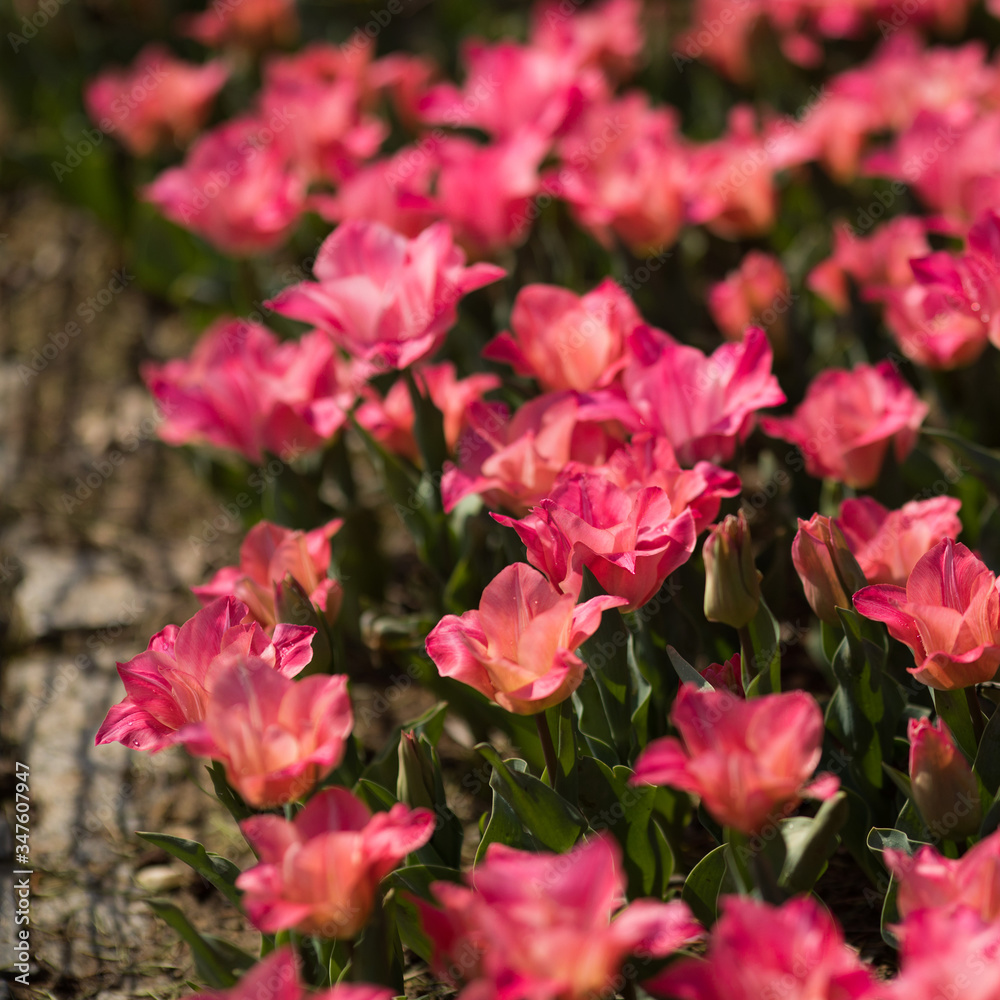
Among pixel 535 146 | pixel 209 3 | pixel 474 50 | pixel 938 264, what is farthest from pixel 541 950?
pixel 209 3

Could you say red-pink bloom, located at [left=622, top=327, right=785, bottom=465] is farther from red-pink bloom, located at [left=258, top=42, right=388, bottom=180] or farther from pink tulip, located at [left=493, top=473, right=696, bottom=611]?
red-pink bloom, located at [left=258, top=42, right=388, bottom=180]

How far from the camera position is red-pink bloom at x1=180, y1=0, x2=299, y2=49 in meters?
3.51

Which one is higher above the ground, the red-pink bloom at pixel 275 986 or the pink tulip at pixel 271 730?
the pink tulip at pixel 271 730

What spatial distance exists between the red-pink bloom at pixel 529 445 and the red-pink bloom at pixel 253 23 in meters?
2.42

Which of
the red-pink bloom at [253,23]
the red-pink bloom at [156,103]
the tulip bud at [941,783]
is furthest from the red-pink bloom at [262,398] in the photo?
the red-pink bloom at [253,23]

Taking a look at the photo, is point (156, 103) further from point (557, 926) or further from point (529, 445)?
point (557, 926)

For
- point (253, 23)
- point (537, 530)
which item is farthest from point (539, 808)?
point (253, 23)

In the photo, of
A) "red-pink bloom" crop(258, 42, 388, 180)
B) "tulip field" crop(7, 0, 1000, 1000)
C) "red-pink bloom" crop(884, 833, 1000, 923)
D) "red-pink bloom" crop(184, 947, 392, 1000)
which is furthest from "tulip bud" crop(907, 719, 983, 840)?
"red-pink bloom" crop(258, 42, 388, 180)

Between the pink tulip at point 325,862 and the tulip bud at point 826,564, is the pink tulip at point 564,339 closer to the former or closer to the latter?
the tulip bud at point 826,564

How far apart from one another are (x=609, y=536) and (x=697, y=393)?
368 mm

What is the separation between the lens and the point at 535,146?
2232mm

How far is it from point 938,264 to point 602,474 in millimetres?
615

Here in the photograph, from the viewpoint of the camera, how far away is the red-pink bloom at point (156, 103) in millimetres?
3031

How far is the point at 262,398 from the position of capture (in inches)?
71.2
